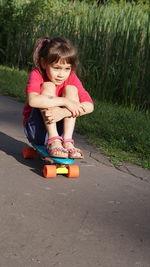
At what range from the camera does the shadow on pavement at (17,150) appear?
388 cm

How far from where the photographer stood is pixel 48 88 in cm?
369

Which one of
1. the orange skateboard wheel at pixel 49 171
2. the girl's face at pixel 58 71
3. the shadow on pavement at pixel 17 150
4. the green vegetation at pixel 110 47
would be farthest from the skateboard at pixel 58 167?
the green vegetation at pixel 110 47

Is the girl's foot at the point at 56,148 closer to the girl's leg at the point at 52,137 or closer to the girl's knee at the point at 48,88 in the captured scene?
the girl's leg at the point at 52,137

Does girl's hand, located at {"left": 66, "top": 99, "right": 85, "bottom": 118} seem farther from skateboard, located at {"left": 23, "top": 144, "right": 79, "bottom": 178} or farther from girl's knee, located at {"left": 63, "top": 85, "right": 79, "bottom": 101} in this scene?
skateboard, located at {"left": 23, "top": 144, "right": 79, "bottom": 178}

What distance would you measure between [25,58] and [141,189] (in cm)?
701

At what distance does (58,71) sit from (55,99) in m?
0.23

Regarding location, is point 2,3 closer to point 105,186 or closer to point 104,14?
point 104,14

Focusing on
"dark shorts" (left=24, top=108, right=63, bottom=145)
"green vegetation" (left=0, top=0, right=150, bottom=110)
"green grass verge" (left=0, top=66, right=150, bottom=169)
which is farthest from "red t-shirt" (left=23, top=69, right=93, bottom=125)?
"green vegetation" (left=0, top=0, right=150, bottom=110)

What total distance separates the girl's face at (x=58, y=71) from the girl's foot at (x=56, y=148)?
442mm

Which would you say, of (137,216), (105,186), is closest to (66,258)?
(137,216)

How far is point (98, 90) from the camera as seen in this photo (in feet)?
23.4

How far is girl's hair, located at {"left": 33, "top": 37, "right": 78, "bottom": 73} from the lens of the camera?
3.66 m

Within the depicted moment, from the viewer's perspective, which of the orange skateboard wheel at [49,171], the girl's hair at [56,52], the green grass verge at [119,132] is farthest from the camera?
the green grass verge at [119,132]

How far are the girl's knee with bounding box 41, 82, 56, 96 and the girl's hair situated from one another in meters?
0.16
